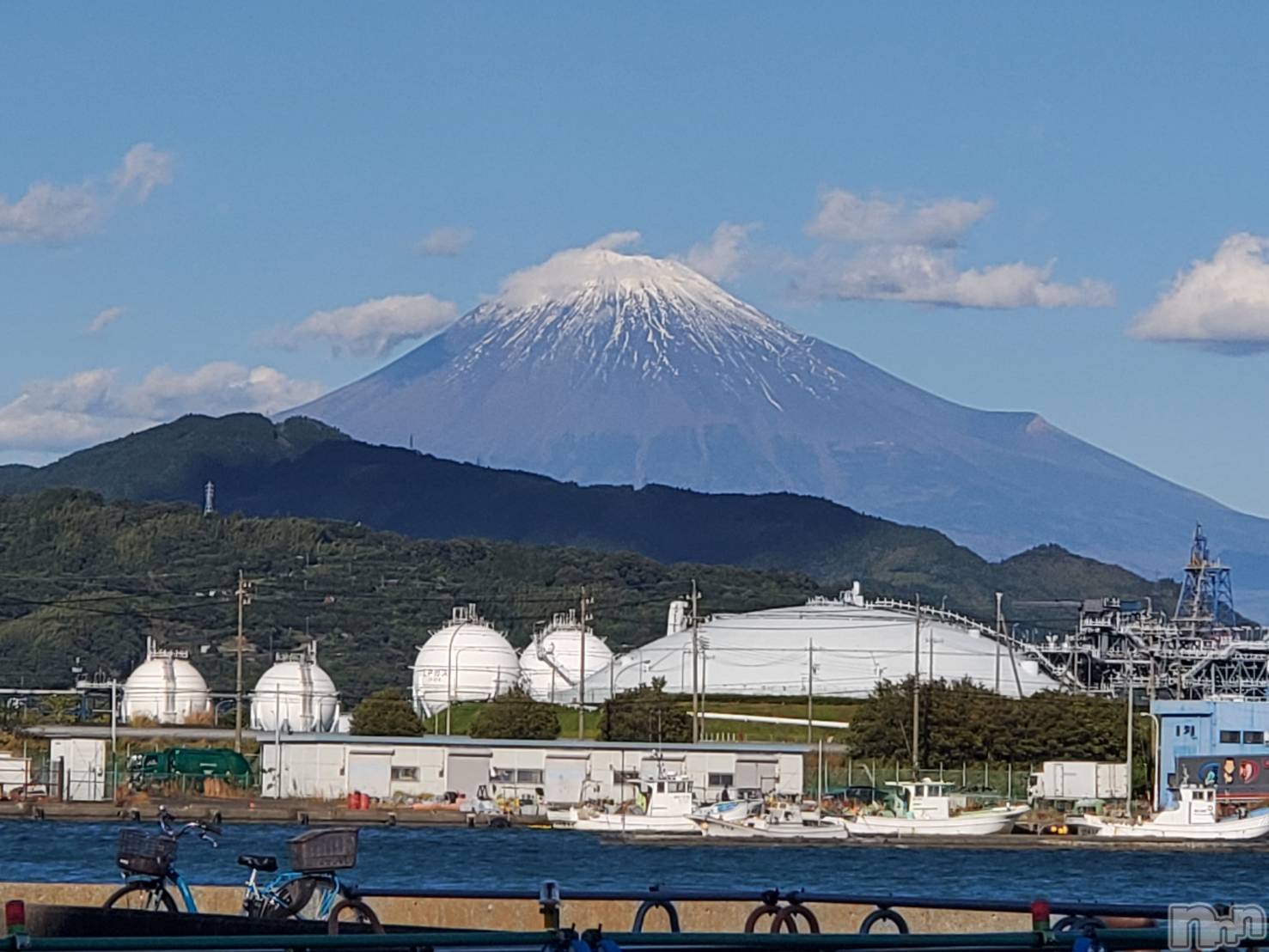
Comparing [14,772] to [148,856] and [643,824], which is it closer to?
[643,824]

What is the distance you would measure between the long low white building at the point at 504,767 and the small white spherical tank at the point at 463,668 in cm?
2913

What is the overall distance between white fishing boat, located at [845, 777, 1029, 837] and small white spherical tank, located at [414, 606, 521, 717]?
43528 mm

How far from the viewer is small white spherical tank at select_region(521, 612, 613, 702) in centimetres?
10600

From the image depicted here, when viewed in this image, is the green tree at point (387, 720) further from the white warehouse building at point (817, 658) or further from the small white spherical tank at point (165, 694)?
the small white spherical tank at point (165, 694)

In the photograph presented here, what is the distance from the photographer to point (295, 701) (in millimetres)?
93438

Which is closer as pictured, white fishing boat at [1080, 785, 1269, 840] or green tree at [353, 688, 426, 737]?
white fishing boat at [1080, 785, 1269, 840]

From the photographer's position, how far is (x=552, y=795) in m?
69.5

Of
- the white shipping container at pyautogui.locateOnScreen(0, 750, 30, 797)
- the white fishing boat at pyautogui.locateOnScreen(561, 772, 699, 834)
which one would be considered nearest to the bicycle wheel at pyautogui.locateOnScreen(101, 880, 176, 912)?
the white fishing boat at pyautogui.locateOnScreen(561, 772, 699, 834)

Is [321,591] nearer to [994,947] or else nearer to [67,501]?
[67,501]

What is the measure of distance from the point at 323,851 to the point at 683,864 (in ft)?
120

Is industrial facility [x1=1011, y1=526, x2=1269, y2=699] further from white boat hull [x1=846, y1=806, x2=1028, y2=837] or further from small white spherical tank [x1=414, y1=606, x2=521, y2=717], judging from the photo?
white boat hull [x1=846, y1=806, x2=1028, y2=837]

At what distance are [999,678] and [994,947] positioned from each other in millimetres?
84791

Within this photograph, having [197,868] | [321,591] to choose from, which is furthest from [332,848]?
[321,591]

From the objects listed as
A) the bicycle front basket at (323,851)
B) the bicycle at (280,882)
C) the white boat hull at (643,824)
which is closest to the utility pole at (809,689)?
the white boat hull at (643,824)
